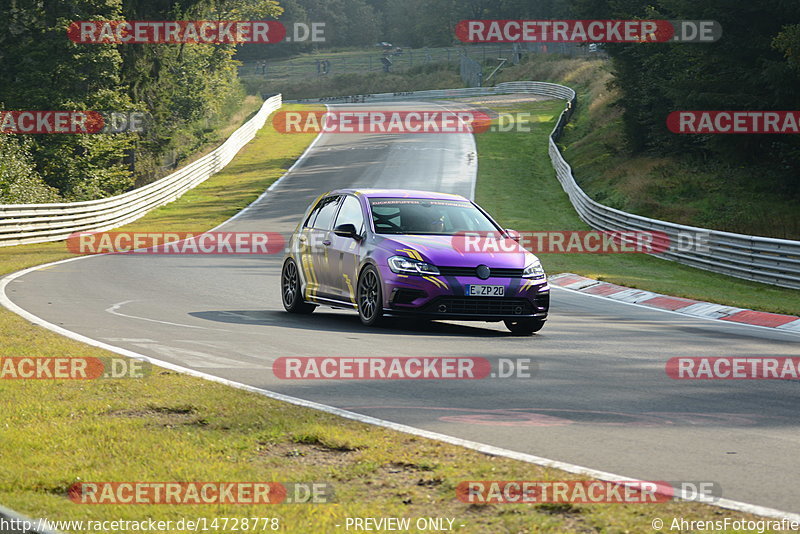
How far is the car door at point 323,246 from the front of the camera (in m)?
13.8

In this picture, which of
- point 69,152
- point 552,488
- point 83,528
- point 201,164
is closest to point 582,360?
point 552,488

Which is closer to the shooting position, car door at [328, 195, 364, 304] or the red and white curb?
car door at [328, 195, 364, 304]

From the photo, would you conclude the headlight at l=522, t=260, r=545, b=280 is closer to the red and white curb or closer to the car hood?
the car hood

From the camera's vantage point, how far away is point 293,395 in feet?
26.5

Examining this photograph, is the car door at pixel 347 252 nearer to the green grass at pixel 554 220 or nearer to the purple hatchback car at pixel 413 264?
the purple hatchback car at pixel 413 264

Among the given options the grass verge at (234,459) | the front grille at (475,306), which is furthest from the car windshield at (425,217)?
the grass verge at (234,459)

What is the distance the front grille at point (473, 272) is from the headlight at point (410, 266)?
117 millimetres

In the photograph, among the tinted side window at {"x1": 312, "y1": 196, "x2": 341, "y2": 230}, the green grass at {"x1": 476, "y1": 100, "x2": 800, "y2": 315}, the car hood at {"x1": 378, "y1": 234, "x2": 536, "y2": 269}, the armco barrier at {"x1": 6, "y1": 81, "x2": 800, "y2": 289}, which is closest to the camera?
the car hood at {"x1": 378, "y1": 234, "x2": 536, "y2": 269}

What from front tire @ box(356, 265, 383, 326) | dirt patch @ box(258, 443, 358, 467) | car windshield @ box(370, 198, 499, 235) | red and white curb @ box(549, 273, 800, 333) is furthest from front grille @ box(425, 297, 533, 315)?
dirt patch @ box(258, 443, 358, 467)

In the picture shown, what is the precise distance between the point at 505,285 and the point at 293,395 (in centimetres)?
477

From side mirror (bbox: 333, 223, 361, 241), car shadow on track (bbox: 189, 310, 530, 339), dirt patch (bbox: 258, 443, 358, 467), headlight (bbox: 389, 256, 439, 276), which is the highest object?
side mirror (bbox: 333, 223, 361, 241)

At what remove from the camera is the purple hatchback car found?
12.2 m

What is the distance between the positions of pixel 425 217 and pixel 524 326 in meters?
1.97

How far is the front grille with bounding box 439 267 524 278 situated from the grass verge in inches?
172
